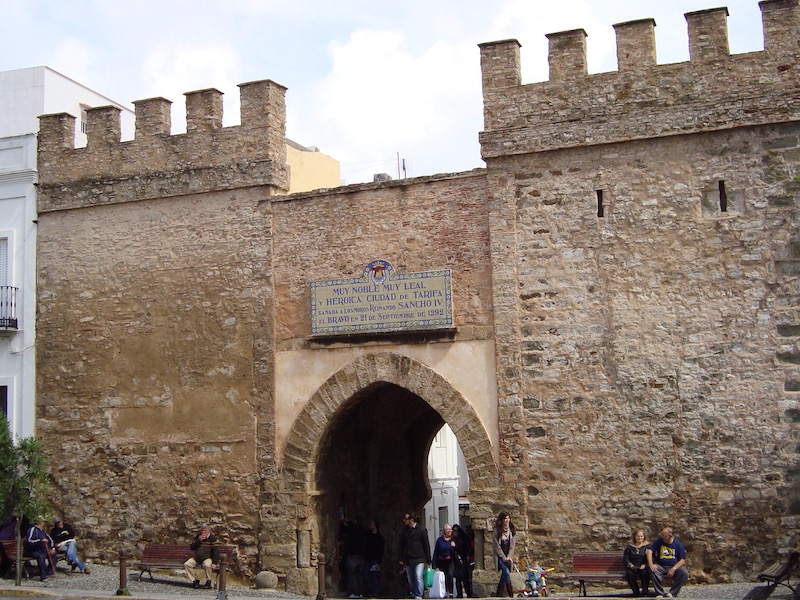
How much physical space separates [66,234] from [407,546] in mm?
6924

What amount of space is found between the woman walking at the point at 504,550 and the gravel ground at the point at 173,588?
62 cm

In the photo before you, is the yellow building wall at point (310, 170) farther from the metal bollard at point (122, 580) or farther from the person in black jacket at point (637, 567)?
the person in black jacket at point (637, 567)

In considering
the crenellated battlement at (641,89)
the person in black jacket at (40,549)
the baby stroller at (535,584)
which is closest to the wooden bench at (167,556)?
the person in black jacket at (40,549)

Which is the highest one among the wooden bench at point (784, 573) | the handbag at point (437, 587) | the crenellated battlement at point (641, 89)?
the crenellated battlement at point (641, 89)

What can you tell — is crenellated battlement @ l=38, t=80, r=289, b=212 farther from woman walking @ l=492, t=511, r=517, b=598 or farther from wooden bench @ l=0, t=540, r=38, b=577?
woman walking @ l=492, t=511, r=517, b=598

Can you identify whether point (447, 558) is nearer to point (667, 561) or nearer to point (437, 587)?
point (437, 587)

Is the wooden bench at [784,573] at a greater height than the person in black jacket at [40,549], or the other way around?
the person in black jacket at [40,549]

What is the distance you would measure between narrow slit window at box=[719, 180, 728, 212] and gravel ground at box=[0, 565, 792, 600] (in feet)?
14.4

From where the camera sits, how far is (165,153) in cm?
1562

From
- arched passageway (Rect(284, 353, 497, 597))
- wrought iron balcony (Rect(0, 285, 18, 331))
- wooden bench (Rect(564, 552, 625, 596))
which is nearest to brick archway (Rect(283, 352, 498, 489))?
arched passageway (Rect(284, 353, 497, 597))

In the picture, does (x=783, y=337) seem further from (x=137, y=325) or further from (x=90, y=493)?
(x=90, y=493)

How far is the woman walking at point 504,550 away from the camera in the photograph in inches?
495

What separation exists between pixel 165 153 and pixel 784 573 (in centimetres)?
1001

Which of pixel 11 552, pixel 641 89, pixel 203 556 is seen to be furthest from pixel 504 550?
pixel 11 552
